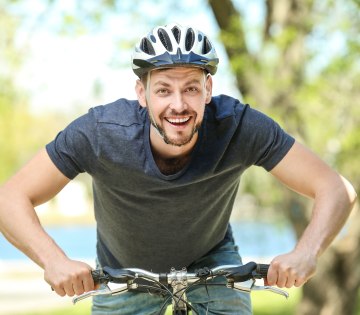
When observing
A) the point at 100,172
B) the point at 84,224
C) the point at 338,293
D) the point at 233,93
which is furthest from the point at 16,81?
the point at 84,224

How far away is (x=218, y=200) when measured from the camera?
4023 millimetres

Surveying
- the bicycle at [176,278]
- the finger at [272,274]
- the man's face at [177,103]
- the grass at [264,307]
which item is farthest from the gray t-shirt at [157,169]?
the grass at [264,307]

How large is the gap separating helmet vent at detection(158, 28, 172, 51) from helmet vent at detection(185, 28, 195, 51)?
0.08 meters

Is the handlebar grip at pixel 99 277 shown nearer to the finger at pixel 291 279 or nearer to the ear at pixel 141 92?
the finger at pixel 291 279

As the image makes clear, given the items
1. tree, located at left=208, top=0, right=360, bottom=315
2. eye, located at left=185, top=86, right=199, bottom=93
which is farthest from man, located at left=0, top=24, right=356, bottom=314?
tree, located at left=208, top=0, right=360, bottom=315

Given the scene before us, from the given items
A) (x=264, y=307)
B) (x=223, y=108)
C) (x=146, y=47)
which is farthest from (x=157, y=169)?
(x=264, y=307)

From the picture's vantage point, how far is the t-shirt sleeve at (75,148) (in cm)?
380

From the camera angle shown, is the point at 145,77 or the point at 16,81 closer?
the point at 145,77

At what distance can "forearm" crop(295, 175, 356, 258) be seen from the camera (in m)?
3.56

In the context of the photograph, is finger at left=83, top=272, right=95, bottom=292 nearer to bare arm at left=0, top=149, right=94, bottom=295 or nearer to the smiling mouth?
bare arm at left=0, top=149, right=94, bottom=295

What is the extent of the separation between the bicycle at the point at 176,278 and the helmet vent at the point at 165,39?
1.02 metres

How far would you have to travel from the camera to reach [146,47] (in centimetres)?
382

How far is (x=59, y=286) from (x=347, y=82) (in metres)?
6.88

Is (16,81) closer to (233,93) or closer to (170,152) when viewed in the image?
(233,93)
